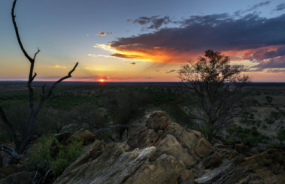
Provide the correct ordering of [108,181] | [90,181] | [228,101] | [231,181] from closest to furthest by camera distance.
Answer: [231,181] < [108,181] < [90,181] < [228,101]

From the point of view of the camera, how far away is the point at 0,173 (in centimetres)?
952

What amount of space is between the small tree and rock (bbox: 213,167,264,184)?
15.5 metres

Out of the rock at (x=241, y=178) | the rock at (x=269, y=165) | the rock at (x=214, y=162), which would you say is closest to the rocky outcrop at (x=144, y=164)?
the rock at (x=214, y=162)

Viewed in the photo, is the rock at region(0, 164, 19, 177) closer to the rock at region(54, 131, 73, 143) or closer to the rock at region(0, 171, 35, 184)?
the rock at region(0, 171, 35, 184)

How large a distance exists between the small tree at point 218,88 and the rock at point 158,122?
31.5ft

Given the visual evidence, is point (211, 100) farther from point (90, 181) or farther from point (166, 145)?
point (90, 181)

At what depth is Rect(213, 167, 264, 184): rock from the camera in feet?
16.8

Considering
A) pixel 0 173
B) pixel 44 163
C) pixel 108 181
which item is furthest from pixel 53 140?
pixel 108 181

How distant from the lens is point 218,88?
22406 millimetres

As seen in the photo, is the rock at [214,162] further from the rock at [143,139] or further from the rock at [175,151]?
the rock at [143,139]

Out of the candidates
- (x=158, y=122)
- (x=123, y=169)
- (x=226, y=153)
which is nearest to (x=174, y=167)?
(x=123, y=169)

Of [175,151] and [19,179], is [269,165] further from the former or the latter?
[19,179]

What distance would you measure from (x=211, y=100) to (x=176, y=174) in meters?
18.5

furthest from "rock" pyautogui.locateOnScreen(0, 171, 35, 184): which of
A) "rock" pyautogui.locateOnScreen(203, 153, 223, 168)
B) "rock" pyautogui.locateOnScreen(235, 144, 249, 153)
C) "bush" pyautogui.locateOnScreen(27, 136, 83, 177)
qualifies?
"rock" pyautogui.locateOnScreen(235, 144, 249, 153)
